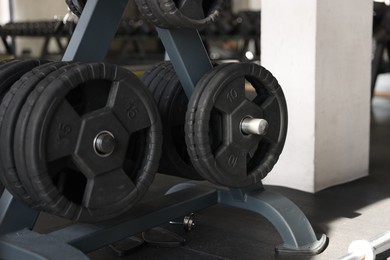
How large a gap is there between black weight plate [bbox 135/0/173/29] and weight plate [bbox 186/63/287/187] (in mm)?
160

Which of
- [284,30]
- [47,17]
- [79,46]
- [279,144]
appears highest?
[79,46]

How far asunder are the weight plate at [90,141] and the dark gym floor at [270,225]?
12.3 inches

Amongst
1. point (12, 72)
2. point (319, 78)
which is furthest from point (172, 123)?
point (319, 78)

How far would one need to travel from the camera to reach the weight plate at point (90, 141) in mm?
994

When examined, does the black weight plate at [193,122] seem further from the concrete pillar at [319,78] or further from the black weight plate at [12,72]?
the concrete pillar at [319,78]

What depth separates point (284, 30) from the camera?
6.25 ft

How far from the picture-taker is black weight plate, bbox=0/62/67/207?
101 centimetres

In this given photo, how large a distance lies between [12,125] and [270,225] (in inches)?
34.0

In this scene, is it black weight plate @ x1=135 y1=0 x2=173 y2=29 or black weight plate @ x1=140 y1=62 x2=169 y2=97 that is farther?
black weight plate @ x1=140 y1=62 x2=169 y2=97

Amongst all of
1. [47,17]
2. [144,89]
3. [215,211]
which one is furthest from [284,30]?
[47,17]

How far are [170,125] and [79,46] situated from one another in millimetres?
336

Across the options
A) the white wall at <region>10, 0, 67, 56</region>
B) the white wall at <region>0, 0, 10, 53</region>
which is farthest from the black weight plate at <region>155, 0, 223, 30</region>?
the white wall at <region>0, 0, 10, 53</region>

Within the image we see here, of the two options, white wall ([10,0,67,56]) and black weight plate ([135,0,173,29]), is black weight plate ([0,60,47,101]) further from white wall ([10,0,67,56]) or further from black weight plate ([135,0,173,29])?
white wall ([10,0,67,56])

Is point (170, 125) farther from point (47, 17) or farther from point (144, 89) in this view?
point (47, 17)
